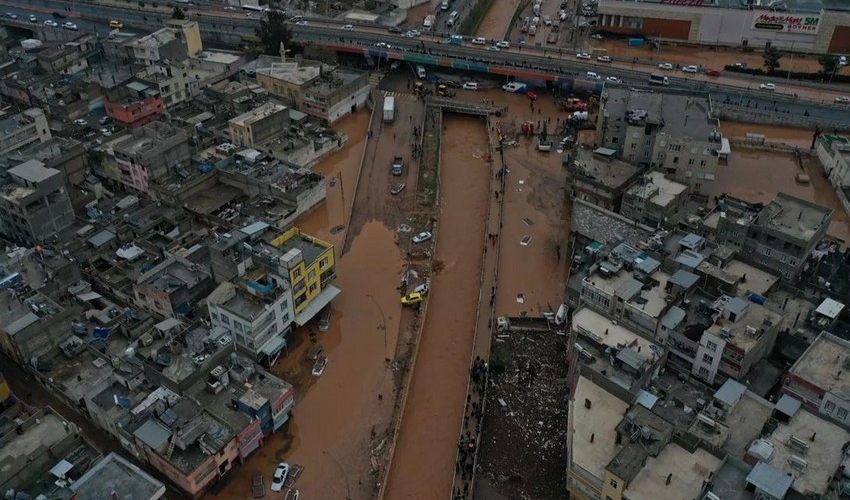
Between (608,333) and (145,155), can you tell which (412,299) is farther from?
(145,155)

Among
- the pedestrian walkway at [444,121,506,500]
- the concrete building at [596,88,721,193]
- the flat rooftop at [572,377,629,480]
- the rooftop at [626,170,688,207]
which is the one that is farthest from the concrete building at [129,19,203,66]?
the flat rooftop at [572,377,629,480]

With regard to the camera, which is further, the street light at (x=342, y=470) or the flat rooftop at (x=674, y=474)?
the street light at (x=342, y=470)

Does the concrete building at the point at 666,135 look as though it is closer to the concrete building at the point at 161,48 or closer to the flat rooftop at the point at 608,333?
the flat rooftop at the point at 608,333

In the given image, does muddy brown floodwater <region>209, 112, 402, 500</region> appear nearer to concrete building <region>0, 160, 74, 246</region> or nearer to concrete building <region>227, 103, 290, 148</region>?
concrete building <region>227, 103, 290, 148</region>

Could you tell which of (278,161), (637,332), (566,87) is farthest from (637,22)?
(637,332)

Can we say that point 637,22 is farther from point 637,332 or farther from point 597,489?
point 597,489

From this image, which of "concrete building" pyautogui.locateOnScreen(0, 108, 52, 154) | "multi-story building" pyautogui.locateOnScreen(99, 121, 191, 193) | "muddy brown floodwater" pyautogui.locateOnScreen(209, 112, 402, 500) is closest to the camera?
"muddy brown floodwater" pyautogui.locateOnScreen(209, 112, 402, 500)

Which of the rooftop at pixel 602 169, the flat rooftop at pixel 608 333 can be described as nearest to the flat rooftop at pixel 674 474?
the flat rooftop at pixel 608 333
